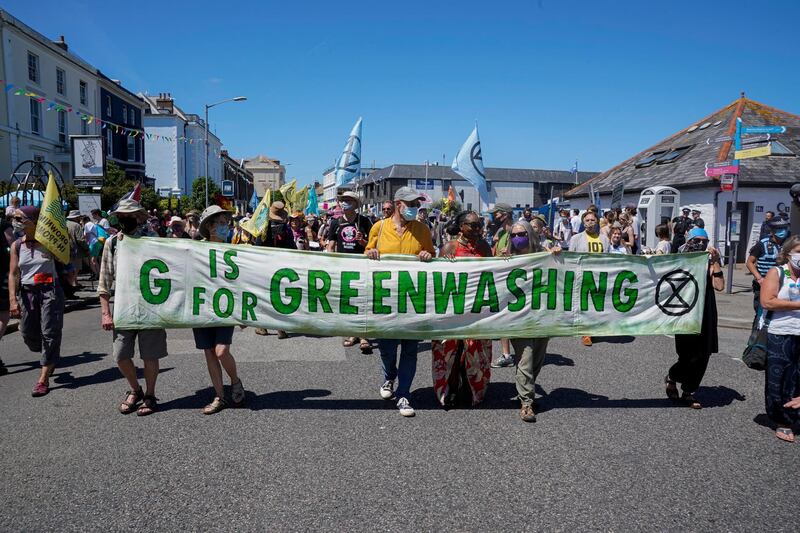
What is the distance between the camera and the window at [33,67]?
103 ft

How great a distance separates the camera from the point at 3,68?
28.5m

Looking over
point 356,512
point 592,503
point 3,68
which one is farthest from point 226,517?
point 3,68

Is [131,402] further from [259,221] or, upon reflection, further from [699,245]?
[699,245]

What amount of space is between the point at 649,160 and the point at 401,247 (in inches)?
1062

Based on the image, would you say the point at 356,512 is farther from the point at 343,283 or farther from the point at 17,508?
the point at 343,283

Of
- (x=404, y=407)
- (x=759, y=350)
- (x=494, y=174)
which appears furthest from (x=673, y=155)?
(x=494, y=174)

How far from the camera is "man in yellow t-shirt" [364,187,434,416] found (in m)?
5.41

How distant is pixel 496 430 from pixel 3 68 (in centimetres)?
3246

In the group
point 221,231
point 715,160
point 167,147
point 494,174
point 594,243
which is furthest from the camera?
point 494,174

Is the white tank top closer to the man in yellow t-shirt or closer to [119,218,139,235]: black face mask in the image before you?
the man in yellow t-shirt

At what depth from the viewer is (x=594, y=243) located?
27.6 ft

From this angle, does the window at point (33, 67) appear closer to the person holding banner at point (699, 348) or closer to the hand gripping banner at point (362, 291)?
the hand gripping banner at point (362, 291)

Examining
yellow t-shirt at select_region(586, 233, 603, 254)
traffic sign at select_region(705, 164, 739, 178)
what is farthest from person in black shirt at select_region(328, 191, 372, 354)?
traffic sign at select_region(705, 164, 739, 178)

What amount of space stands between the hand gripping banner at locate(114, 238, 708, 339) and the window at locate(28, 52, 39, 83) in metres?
32.8
